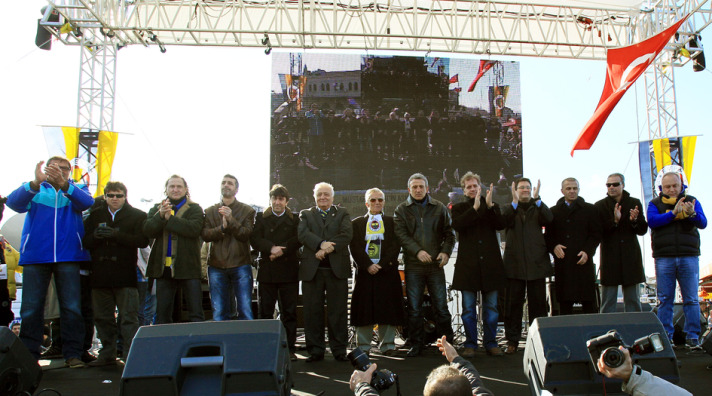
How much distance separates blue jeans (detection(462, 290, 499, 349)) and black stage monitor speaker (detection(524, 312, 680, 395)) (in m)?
2.08

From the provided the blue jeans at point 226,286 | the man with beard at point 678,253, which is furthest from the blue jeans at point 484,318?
the blue jeans at point 226,286

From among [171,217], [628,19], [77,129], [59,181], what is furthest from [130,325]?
[628,19]

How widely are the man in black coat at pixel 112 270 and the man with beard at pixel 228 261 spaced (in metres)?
0.56

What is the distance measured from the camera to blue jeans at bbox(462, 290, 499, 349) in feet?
15.4

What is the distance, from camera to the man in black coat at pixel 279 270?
15.6 ft

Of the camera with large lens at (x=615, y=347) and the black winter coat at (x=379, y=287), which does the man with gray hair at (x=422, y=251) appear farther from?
the camera with large lens at (x=615, y=347)

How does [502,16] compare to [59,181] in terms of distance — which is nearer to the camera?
[59,181]

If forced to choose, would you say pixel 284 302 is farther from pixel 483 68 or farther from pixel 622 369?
pixel 483 68

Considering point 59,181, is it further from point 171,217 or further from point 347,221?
point 347,221

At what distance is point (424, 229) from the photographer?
4926 millimetres

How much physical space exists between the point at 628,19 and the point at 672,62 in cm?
108

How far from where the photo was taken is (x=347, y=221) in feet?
15.9

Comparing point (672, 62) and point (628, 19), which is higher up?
point (628, 19)

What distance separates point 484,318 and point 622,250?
1.34 meters
